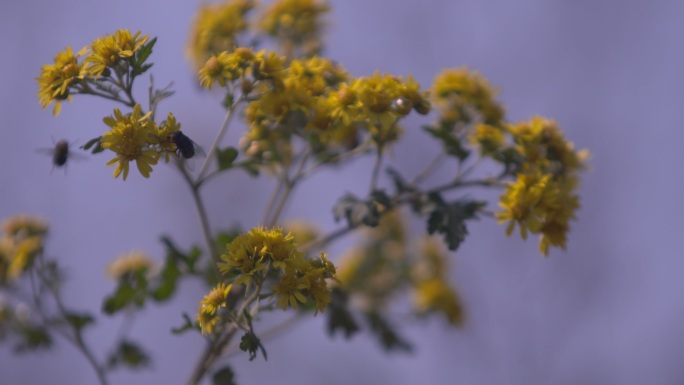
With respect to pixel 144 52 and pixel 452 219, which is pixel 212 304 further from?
pixel 452 219

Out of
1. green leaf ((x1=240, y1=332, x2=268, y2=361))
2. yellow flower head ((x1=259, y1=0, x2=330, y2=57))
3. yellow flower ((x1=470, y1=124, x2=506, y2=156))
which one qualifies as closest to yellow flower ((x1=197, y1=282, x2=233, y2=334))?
green leaf ((x1=240, y1=332, x2=268, y2=361))

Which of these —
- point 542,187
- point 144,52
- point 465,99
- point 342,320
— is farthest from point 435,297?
point 144,52

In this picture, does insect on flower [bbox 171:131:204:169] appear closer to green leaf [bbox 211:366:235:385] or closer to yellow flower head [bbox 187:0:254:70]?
green leaf [bbox 211:366:235:385]

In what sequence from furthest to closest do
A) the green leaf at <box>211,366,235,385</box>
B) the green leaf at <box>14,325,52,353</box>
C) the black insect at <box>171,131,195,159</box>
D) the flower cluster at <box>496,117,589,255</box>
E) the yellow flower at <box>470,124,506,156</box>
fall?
the green leaf at <box>14,325,52,353</box>
the yellow flower at <box>470,124,506,156</box>
the flower cluster at <box>496,117,589,255</box>
the green leaf at <box>211,366,235,385</box>
the black insect at <box>171,131,195,159</box>

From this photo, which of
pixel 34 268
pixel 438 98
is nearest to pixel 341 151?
pixel 438 98

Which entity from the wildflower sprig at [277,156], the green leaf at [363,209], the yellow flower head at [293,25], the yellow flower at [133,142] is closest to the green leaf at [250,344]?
the wildflower sprig at [277,156]

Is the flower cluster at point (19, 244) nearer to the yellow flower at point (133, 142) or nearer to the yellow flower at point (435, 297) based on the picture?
the yellow flower at point (133, 142)

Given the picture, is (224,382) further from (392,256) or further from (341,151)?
(392,256)
